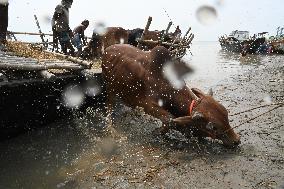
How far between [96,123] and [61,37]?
4.52m

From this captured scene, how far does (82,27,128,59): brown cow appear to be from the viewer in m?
12.9

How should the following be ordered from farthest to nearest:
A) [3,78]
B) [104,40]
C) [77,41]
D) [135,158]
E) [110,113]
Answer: [77,41] → [104,40] → [110,113] → [135,158] → [3,78]

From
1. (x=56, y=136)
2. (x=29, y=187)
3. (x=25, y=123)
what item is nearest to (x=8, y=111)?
(x=25, y=123)

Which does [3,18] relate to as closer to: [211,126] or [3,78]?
[3,78]

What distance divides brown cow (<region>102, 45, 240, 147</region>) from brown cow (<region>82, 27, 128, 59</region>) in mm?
4328

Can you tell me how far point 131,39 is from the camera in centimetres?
1468

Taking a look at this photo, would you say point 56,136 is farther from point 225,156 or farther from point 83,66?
point 225,156

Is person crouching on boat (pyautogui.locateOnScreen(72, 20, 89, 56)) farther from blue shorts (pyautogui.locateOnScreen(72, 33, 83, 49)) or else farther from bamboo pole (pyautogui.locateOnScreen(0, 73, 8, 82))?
bamboo pole (pyautogui.locateOnScreen(0, 73, 8, 82))

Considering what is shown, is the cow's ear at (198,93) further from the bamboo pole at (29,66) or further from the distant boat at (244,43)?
the distant boat at (244,43)

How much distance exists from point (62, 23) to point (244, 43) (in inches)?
1211

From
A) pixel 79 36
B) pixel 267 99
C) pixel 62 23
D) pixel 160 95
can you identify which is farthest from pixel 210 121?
pixel 79 36

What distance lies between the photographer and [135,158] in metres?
6.23

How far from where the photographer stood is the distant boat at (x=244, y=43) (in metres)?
36.4

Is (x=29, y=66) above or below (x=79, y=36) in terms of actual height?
below
